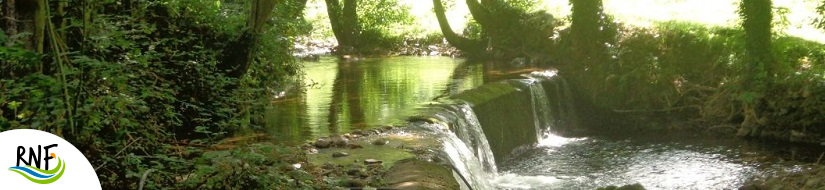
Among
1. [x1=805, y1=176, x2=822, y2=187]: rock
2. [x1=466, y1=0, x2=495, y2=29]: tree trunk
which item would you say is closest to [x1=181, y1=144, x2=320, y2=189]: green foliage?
[x1=805, y1=176, x2=822, y2=187]: rock

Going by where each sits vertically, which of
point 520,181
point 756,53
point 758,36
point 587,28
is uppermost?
point 587,28

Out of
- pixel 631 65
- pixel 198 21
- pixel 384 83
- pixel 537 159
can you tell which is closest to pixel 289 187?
pixel 198 21

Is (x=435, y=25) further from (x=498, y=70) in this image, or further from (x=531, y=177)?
(x=531, y=177)

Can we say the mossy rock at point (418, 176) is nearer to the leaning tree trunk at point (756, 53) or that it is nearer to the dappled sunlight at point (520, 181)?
the dappled sunlight at point (520, 181)

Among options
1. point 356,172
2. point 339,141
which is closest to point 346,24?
point 339,141

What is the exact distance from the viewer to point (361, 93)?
46.2 ft

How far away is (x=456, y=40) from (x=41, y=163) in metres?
19.3

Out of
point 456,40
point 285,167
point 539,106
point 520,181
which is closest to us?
point 285,167

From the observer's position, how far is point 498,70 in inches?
697

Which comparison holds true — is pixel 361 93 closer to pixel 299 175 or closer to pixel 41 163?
pixel 299 175

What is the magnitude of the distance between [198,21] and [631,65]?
955 cm

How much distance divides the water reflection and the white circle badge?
5531 millimetres

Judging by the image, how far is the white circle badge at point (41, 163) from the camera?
3422mm

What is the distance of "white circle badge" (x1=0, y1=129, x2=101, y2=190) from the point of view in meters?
3.42
